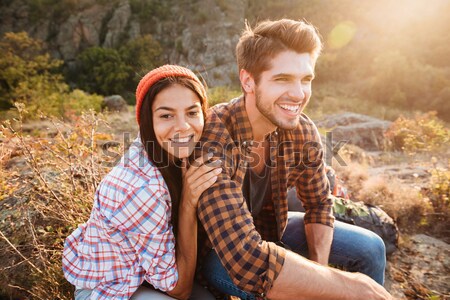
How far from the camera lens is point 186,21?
85.5 ft

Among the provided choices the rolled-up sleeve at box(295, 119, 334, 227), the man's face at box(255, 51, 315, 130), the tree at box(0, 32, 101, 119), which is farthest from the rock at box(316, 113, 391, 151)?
the tree at box(0, 32, 101, 119)

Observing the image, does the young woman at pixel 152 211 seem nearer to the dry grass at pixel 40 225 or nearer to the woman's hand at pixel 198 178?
the woman's hand at pixel 198 178

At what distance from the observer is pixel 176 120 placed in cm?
171

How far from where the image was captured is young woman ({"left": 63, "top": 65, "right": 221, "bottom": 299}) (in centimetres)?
156

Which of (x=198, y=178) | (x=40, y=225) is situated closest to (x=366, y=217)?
(x=198, y=178)

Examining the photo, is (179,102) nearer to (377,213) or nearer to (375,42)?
(377,213)

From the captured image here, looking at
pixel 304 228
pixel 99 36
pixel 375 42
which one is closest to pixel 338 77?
pixel 375 42

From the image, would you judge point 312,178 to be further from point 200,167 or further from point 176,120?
point 176,120

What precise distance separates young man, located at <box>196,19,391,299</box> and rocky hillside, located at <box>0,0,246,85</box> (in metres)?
21.6

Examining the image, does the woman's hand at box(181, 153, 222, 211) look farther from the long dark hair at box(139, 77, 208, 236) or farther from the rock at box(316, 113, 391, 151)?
the rock at box(316, 113, 391, 151)

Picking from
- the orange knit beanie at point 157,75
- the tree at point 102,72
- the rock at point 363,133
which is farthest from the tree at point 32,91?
the orange knit beanie at point 157,75

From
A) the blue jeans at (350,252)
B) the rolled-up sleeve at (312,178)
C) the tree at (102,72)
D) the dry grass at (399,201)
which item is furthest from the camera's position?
the tree at (102,72)

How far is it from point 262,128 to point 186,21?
1044 inches

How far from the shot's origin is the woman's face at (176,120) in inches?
66.9
